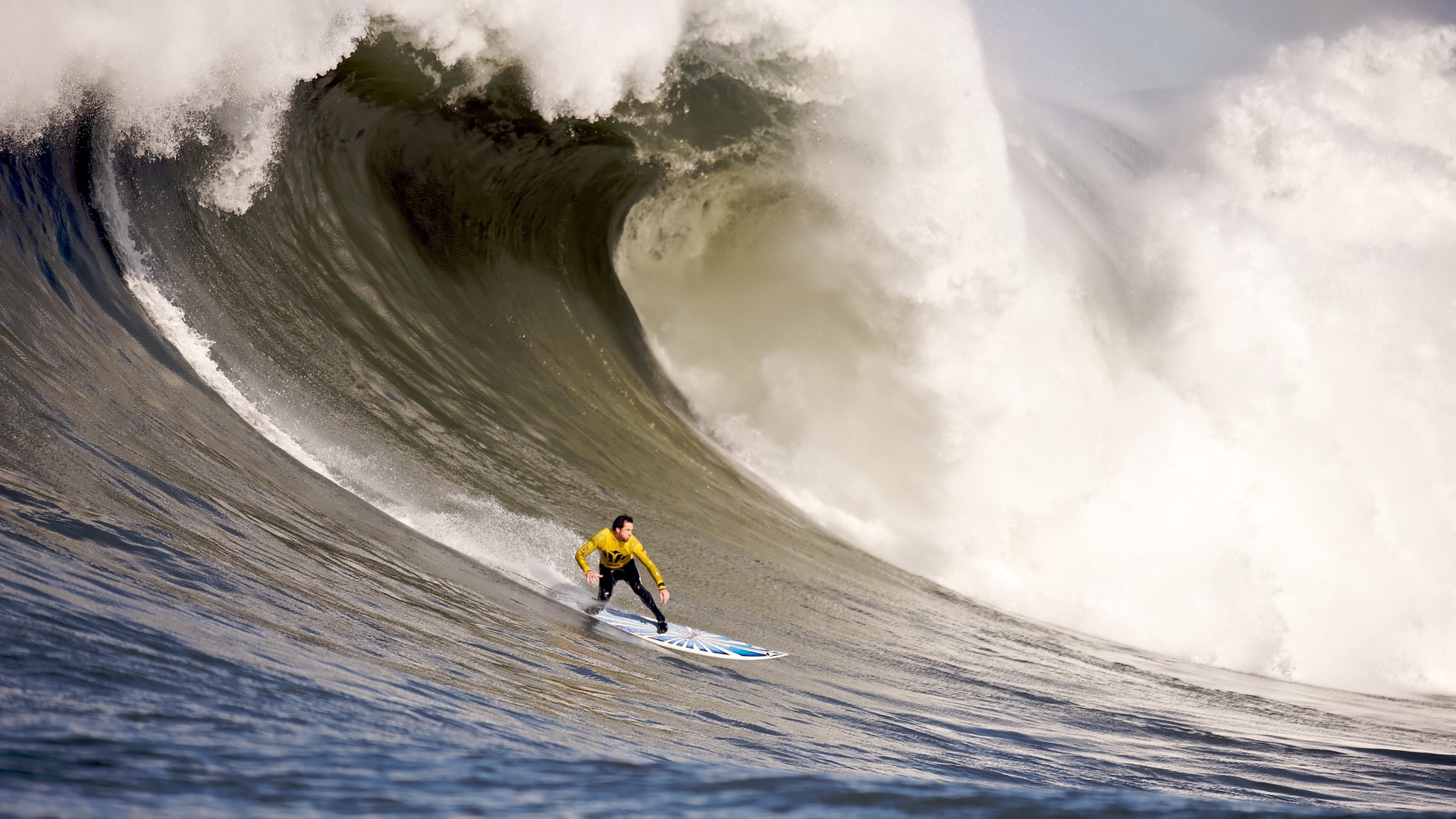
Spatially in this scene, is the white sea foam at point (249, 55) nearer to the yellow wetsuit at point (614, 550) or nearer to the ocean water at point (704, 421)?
the ocean water at point (704, 421)

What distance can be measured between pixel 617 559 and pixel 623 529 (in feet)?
0.73

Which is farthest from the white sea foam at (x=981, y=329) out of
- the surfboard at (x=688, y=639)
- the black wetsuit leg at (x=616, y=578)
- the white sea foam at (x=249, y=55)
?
the surfboard at (x=688, y=639)

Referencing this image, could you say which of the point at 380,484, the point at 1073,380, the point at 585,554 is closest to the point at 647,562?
the point at 585,554

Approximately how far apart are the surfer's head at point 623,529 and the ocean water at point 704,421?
480mm

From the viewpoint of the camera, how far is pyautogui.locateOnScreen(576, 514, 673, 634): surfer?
5883 mm

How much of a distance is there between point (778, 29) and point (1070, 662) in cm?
611

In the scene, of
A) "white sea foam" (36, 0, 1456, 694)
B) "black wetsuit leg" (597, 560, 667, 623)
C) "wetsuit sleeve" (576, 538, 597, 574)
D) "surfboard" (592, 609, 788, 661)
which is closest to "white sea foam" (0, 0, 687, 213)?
"white sea foam" (36, 0, 1456, 694)

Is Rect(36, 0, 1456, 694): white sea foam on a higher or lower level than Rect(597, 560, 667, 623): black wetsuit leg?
higher

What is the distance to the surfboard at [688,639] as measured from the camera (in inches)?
218

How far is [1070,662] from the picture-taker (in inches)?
279

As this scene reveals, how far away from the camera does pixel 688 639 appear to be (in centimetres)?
568

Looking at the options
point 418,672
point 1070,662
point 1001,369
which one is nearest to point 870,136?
point 1001,369

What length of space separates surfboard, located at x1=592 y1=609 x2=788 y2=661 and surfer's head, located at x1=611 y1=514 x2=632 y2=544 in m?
0.42

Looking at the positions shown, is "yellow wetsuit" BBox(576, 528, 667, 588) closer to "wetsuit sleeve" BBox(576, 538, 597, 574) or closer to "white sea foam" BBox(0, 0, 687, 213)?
"wetsuit sleeve" BBox(576, 538, 597, 574)
